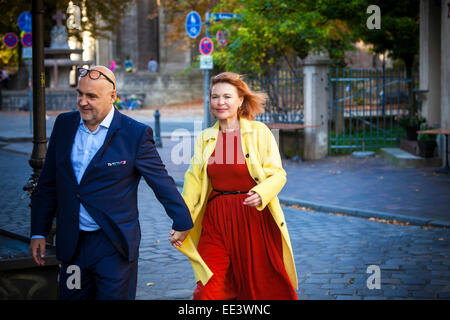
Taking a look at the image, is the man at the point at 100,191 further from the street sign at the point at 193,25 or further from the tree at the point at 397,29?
the street sign at the point at 193,25

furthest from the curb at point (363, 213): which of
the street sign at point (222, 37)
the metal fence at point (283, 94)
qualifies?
the street sign at point (222, 37)

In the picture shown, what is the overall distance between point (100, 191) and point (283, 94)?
14.4 meters

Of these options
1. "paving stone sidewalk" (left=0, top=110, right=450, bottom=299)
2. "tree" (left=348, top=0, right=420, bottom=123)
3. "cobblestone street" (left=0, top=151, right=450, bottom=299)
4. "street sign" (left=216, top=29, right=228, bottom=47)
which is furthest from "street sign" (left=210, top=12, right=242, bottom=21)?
"cobblestone street" (left=0, top=151, right=450, bottom=299)

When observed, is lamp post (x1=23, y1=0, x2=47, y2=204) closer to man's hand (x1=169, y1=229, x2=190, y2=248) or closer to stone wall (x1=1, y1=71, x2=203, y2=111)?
man's hand (x1=169, y1=229, x2=190, y2=248)

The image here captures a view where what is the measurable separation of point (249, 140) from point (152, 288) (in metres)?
2.07

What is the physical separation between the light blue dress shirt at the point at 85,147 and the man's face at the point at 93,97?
76 millimetres

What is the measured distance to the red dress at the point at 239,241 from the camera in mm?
4465

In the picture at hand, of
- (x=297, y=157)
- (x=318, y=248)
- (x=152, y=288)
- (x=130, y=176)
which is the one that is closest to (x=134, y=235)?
(x=130, y=176)

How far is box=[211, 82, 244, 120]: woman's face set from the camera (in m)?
4.48

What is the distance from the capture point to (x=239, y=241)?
14.7 ft

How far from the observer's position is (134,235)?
11.8 ft

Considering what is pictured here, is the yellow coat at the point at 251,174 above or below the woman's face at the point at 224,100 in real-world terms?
below

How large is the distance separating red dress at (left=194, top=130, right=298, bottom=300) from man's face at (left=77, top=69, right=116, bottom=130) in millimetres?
1136

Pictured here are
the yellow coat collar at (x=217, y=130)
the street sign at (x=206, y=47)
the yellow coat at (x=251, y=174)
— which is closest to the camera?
the yellow coat at (x=251, y=174)
